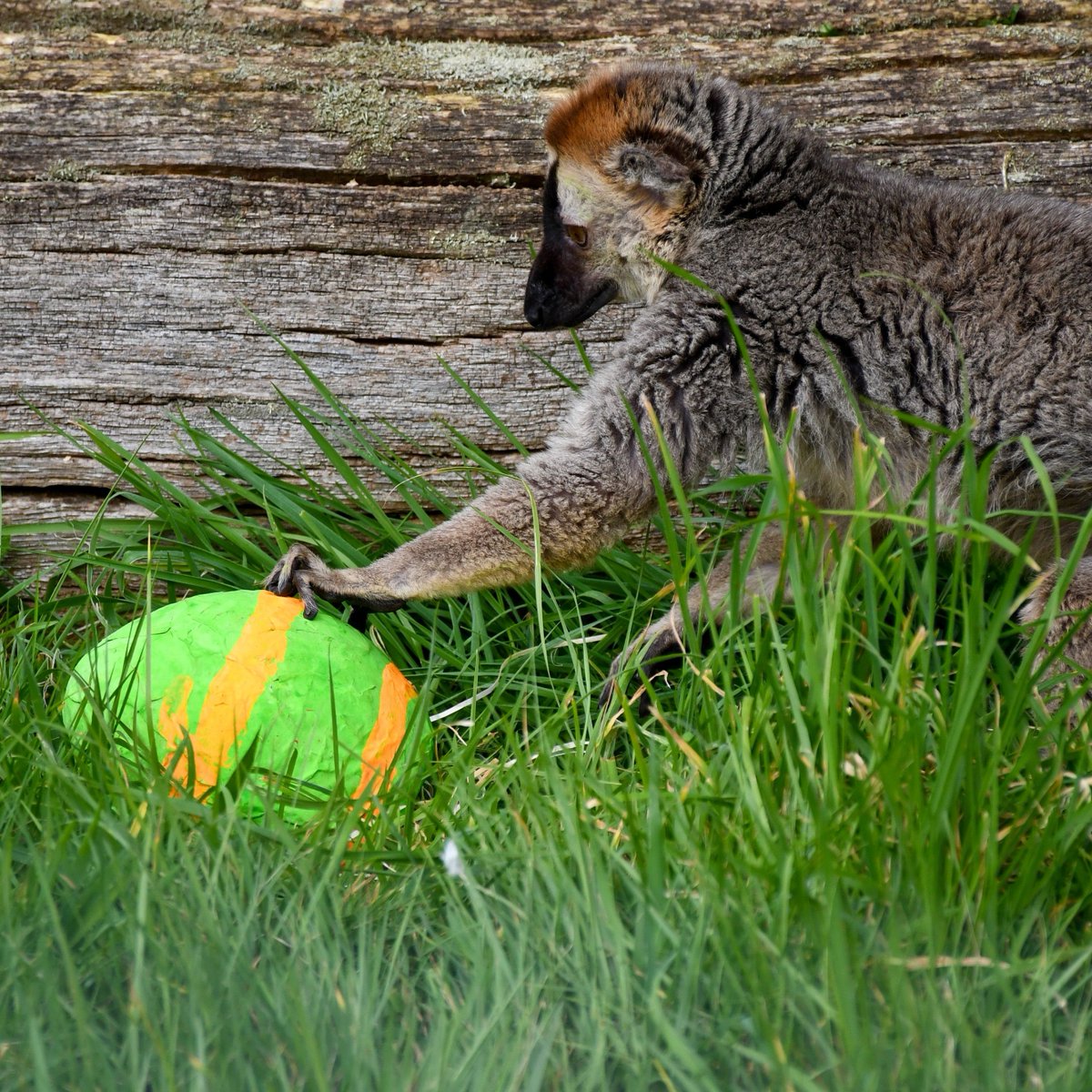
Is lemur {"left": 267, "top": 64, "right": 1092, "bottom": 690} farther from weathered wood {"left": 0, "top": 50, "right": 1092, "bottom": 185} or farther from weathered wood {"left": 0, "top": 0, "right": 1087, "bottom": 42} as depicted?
weathered wood {"left": 0, "top": 0, "right": 1087, "bottom": 42}

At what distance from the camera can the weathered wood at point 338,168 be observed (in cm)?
411

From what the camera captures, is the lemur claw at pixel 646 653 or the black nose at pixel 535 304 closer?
the lemur claw at pixel 646 653

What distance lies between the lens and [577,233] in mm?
3707

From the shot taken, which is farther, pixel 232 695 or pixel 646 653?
pixel 646 653

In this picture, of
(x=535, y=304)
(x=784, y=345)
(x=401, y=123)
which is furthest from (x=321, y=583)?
(x=401, y=123)

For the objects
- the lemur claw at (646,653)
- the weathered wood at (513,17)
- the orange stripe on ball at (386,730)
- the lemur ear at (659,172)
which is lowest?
the lemur claw at (646,653)

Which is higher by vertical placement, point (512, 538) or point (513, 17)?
point (513, 17)

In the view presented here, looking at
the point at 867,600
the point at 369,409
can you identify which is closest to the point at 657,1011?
the point at 867,600

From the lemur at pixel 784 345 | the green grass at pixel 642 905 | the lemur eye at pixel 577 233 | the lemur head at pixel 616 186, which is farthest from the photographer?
the lemur eye at pixel 577 233

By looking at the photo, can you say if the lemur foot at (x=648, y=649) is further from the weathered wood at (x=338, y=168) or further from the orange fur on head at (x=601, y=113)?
the orange fur on head at (x=601, y=113)

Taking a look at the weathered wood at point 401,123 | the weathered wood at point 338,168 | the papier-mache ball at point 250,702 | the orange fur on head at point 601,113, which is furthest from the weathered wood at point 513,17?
the papier-mache ball at point 250,702

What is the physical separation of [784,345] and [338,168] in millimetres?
1876

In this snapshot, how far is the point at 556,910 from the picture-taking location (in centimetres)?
201

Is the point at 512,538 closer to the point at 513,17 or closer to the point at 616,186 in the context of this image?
the point at 616,186
